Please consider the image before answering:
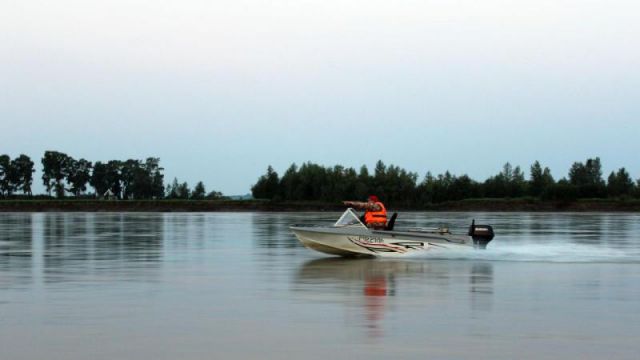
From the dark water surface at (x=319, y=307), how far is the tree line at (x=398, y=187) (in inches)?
5870

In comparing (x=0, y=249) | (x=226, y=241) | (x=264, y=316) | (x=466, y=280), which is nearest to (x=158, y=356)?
(x=264, y=316)

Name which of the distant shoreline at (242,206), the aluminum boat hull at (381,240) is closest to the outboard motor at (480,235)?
the aluminum boat hull at (381,240)

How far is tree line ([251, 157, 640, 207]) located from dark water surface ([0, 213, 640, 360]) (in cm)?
14909

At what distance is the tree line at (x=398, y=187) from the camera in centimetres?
17841

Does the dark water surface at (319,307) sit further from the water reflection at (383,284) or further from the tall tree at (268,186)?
the tall tree at (268,186)

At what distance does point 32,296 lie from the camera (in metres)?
19.9

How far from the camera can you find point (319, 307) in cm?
1825

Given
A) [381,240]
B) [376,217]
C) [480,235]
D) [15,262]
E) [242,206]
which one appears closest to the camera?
[15,262]

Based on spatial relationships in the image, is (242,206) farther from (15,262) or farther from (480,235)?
(15,262)

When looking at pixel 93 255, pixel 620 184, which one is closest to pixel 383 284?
pixel 93 255

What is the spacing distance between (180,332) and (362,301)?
524 cm

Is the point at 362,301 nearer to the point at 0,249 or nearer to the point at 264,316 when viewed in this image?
the point at 264,316

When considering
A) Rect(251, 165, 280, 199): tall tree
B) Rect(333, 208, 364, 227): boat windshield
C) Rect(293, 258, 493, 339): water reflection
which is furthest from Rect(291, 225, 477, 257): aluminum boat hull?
Rect(251, 165, 280, 199): tall tree

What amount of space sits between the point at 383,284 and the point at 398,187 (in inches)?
6446
